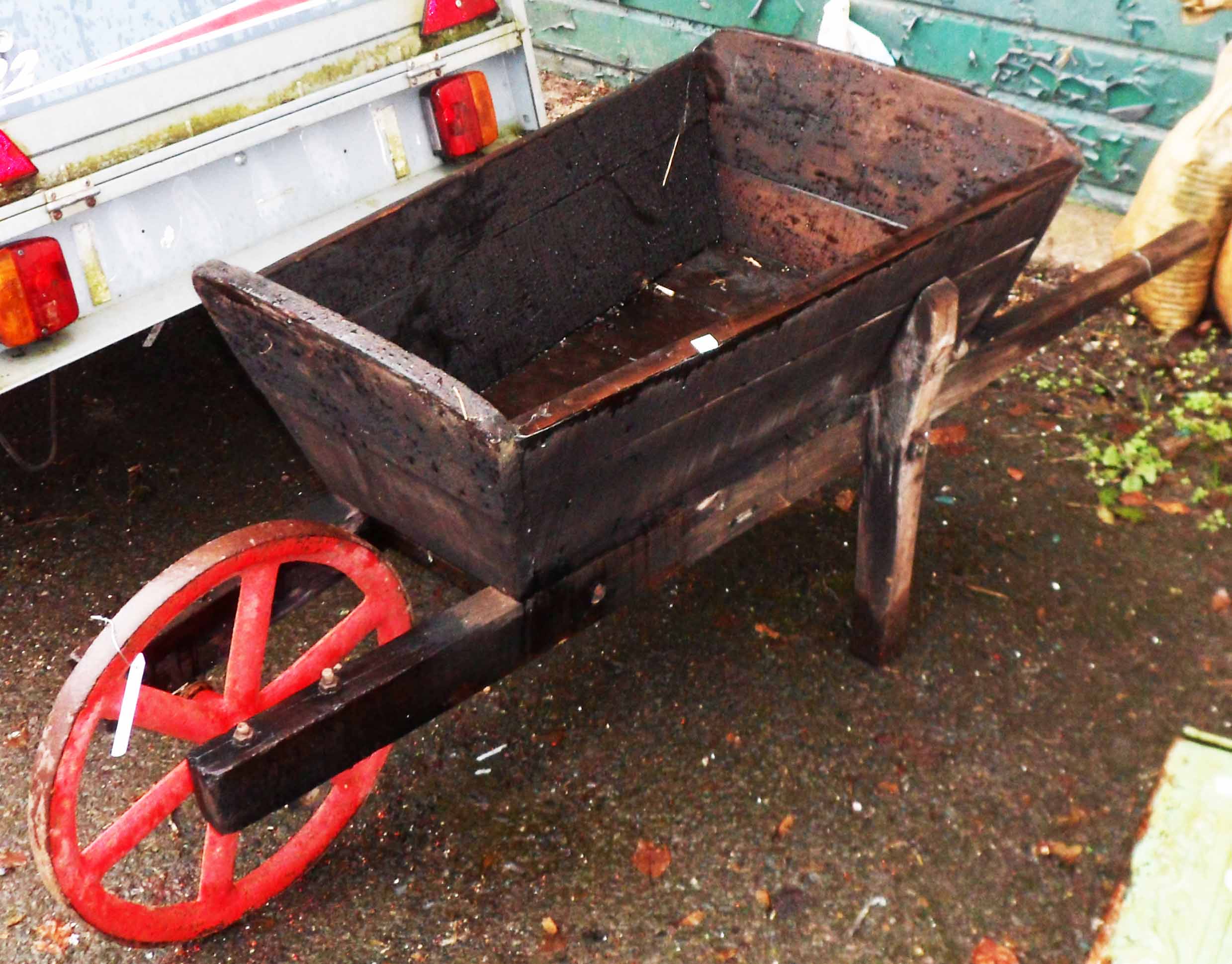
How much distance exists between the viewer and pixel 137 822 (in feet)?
7.07

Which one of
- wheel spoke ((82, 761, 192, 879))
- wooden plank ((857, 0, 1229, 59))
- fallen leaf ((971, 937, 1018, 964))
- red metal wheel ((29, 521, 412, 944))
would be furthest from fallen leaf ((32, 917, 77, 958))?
wooden plank ((857, 0, 1229, 59))

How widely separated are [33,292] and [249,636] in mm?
1100

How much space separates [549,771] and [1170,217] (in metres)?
2.68

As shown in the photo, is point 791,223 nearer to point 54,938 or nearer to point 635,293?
point 635,293

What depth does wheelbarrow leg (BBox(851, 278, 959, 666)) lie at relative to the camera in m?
2.45

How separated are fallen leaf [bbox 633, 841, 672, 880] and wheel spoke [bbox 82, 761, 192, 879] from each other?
935 millimetres

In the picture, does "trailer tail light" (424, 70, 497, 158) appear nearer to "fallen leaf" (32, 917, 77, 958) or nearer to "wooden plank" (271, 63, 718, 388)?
"wooden plank" (271, 63, 718, 388)

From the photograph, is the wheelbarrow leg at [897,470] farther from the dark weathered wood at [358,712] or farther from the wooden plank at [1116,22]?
the wooden plank at [1116,22]

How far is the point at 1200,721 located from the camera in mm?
2840

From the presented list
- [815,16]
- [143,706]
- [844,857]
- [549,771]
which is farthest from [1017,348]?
[815,16]

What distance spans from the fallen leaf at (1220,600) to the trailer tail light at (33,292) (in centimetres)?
291

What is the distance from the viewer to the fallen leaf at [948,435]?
3.76 meters

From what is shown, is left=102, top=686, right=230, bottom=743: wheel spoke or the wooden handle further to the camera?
the wooden handle

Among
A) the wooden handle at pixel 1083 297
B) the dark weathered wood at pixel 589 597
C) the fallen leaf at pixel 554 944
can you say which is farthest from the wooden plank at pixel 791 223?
the fallen leaf at pixel 554 944
